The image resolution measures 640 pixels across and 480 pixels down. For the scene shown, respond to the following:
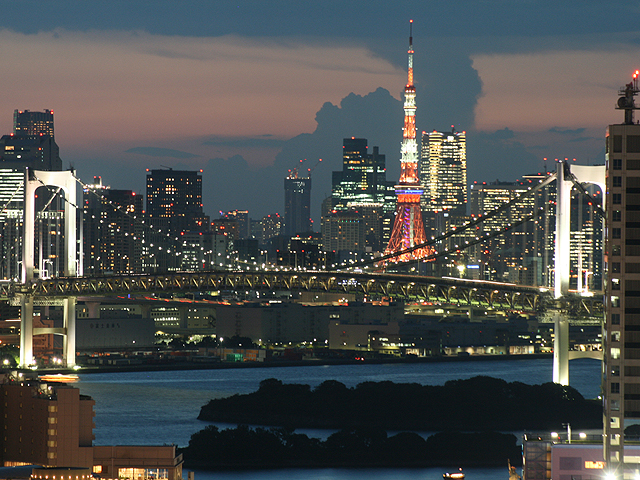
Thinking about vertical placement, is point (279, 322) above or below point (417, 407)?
above

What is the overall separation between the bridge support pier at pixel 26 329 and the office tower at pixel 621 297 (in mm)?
33576

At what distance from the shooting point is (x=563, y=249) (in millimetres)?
41969

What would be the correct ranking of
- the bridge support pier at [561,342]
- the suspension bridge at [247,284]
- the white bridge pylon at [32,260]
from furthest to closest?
the white bridge pylon at [32,260], the suspension bridge at [247,284], the bridge support pier at [561,342]

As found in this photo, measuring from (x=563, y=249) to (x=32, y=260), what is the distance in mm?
22060

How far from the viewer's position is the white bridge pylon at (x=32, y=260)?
177 ft

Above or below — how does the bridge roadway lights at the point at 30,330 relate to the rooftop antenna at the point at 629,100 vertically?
below

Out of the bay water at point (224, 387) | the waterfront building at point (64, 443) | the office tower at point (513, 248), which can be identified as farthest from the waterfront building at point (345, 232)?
the waterfront building at point (64, 443)

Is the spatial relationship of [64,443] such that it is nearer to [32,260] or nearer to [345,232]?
[32,260]

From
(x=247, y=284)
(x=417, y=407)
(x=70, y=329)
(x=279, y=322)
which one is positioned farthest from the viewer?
(x=279, y=322)

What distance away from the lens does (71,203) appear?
→ 55062mm

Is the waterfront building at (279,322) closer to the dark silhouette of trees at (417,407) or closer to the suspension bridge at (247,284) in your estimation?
the suspension bridge at (247,284)

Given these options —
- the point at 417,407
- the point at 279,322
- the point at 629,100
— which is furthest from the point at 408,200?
the point at 629,100

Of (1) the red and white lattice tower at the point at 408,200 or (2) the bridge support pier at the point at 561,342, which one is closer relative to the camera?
(2) the bridge support pier at the point at 561,342

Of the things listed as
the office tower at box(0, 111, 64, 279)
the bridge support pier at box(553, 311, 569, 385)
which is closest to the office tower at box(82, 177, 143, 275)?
the office tower at box(0, 111, 64, 279)
